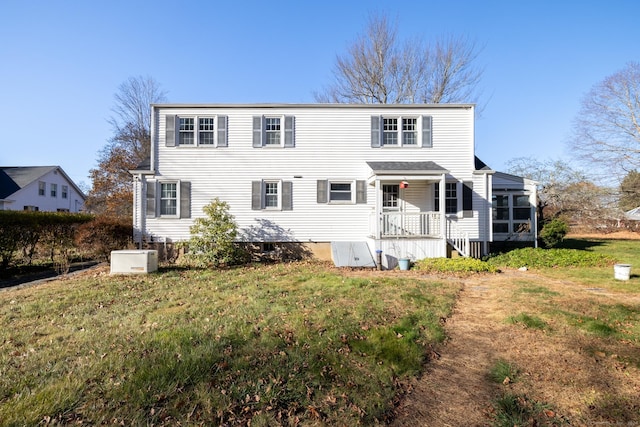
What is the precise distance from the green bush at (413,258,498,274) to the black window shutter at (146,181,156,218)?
9.91 m

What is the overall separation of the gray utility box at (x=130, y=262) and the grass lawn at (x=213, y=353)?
215 centimetres

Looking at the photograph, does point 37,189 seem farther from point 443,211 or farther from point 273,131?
point 443,211

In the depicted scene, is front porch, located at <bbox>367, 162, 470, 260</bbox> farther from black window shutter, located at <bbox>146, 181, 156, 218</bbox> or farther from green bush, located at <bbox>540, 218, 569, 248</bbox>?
black window shutter, located at <bbox>146, 181, 156, 218</bbox>

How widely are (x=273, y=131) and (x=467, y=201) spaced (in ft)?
26.6

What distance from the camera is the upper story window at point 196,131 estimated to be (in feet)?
41.0

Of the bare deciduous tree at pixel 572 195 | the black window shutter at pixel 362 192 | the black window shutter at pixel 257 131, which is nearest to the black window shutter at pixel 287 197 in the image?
the black window shutter at pixel 257 131

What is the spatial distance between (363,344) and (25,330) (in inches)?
194

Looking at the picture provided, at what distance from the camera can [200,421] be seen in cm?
270

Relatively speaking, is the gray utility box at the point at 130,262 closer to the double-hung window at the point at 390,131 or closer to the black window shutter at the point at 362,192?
the black window shutter at the point at 362,192

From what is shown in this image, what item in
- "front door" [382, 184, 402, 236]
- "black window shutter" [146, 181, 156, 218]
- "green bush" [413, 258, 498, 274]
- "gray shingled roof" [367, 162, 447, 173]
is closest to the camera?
"green bush" [413, 258, 498, 274]

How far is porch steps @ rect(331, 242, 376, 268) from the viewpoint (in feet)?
36.1

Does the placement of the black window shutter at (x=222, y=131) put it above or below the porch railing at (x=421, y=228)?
above

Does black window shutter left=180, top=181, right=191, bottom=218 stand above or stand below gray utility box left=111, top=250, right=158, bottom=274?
above

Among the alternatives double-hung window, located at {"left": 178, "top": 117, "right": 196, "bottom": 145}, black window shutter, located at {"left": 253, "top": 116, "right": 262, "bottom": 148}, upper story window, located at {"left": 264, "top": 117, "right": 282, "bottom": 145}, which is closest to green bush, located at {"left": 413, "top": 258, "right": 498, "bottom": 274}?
upper story window, located at {"left": 264, "top": 117, "right": 282, "bottom": 145}
